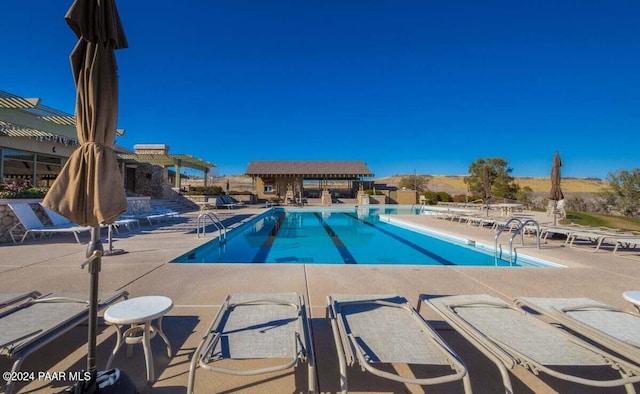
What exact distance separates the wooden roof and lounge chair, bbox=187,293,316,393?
85.6 feet

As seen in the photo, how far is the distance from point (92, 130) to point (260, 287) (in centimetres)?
257

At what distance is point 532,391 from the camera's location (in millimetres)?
1900

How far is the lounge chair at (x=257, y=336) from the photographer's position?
1647mm

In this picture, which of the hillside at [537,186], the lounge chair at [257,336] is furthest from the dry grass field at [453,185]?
the lounge chair at [257,336]

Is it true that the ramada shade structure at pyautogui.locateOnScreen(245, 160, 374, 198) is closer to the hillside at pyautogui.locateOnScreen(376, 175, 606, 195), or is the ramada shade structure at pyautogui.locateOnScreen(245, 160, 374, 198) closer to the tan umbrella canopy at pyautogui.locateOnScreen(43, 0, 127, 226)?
the hillside at pyautogui.locateOnScreen(376, 175, 606, 195)

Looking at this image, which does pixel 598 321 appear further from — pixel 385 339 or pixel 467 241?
pixel 467 241

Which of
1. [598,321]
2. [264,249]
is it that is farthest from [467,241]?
[598,321]

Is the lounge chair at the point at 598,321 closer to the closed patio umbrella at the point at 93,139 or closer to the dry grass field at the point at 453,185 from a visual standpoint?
the closed patio umbrella at the point at 93,139

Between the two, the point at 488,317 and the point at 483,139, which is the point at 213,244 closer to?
the point at 488,317

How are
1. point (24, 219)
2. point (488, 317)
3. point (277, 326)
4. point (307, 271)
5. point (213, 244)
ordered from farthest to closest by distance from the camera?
point (213, 244), point (24, 219), point (307, 271), point (488, 317), point (277, 326)

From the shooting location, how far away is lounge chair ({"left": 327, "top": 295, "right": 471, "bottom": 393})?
1606 mm

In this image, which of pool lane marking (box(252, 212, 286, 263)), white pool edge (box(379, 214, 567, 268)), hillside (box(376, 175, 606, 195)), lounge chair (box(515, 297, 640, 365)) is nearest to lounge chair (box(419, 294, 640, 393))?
lounge chair (box(515, 297, 640, 365))

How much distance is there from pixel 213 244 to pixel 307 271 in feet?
12.1

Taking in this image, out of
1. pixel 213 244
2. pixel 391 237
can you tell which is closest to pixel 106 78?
pixel 213 244
